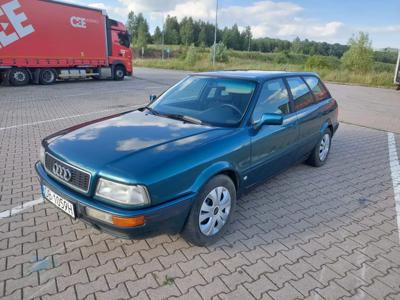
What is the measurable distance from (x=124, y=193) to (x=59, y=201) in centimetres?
75

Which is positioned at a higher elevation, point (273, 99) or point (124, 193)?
point (273, 99)

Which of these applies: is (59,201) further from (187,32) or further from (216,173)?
(187,32)

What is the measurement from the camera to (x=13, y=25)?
42.5ft

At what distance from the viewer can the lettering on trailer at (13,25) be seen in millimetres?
12523

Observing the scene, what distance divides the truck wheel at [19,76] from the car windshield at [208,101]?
42.5 feet

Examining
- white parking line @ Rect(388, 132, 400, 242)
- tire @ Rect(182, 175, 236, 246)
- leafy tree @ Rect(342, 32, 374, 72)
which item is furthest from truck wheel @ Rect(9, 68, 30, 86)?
leafy tree @ Rect(342, 32, 374, 72)

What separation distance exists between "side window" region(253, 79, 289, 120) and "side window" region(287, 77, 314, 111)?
0.77ft

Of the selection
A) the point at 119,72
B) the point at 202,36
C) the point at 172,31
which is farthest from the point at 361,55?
the point at 172,31

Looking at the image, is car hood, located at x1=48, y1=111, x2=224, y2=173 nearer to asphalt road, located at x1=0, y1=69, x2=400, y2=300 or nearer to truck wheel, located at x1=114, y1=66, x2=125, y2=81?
asphalt road, located at x1=0, y1=69, x2=400, y2=300

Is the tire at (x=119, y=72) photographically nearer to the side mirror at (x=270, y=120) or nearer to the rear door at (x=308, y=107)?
the rear door at (x=308, y=107)

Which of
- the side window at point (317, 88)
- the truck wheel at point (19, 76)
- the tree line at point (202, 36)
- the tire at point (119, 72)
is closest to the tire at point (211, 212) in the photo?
the side window at point (317, 88)

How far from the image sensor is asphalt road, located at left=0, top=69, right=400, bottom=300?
7.46 ft

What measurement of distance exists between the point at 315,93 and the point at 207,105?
2.16 metres

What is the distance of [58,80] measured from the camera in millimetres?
16812
